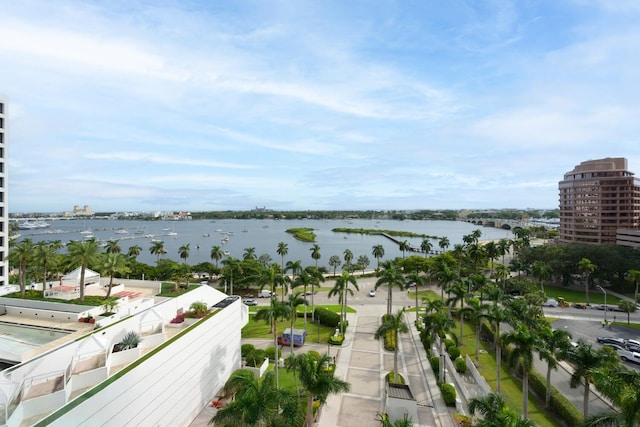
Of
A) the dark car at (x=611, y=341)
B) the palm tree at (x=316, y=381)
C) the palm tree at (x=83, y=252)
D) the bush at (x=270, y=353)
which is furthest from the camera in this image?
the dark car at (x=611, y=341)

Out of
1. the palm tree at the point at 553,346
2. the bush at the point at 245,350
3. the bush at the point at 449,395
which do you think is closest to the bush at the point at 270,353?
the bush at the point at 245,350

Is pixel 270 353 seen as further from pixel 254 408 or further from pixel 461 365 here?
pixel 461 365

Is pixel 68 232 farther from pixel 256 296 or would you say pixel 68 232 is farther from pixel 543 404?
pixel 543 404

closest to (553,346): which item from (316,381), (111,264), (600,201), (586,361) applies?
(586,361)

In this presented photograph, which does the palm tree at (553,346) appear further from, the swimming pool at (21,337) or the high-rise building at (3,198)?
the high-rise building at (3,198)

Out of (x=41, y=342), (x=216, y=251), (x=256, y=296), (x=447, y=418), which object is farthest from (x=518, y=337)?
(x=216, y=251)

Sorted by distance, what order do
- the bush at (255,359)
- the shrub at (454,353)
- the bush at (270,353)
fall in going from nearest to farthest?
1. the bush at (255,359)
2. the shrub at (454,353)
3. the bush at (270,353)
